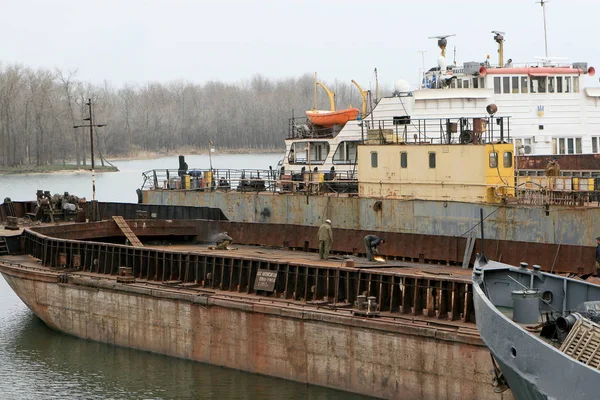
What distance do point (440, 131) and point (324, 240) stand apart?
21.8 feet

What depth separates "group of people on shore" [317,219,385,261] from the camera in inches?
1028

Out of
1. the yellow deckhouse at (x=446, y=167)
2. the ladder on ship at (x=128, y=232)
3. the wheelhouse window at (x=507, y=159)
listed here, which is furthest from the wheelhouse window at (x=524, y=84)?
the ladder on ship at (x=128, y=232)

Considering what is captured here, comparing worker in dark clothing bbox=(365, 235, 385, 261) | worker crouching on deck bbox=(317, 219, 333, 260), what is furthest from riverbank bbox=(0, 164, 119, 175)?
worker in dark clothing bbox=(365, 235, 385, 261)

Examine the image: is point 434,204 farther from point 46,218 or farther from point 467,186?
point 46,218

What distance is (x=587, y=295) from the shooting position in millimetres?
16109

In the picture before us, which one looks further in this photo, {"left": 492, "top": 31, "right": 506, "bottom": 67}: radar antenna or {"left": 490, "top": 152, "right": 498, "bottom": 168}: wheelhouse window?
{"left": 492, "top": 31, "right": 506, "bottom": 67}: radar antenna

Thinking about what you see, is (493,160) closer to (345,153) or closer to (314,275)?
(314,275)

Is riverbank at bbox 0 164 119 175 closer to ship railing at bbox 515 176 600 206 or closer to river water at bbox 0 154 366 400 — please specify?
river water at bbox 0 154 366 400

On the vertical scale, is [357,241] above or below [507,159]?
below

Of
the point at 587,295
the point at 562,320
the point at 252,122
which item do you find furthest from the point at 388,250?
the point at 252,122

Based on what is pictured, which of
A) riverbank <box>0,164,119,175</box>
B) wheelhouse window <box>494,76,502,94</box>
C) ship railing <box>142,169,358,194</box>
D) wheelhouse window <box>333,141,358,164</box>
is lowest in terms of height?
ship railing <box>142,169,358,194</box>

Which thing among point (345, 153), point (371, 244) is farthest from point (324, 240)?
point (345, 153)

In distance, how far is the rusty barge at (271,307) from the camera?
19391 millimetres

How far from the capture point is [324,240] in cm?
2666
